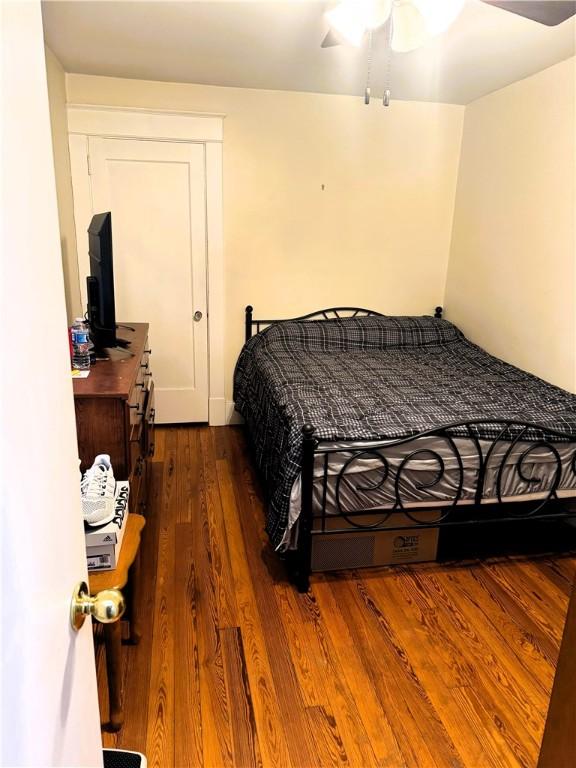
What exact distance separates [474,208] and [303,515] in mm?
2753

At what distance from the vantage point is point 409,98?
3699 mm

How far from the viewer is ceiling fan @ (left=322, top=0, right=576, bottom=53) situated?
6.01ft

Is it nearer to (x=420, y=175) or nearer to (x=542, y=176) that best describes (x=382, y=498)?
(x=542, y=176)

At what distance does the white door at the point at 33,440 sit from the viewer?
1.78 ft

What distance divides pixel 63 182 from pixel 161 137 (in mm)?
706

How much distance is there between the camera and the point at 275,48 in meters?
2.79

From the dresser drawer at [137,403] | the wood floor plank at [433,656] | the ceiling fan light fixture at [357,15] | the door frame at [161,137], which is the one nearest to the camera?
the wood floor plank at [433,656]

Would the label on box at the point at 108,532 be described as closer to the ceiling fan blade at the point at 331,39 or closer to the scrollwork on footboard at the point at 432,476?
the scrollwork on footboard at the point at 432,476

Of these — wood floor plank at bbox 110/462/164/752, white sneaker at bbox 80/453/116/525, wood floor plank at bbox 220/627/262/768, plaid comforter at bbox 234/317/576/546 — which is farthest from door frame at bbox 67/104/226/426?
wood floor plank at bbox 220/627/262/768

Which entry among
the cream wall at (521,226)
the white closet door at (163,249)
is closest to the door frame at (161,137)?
the white closet door at (163,249)

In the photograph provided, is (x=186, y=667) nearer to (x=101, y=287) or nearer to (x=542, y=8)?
(x=101, y=287)

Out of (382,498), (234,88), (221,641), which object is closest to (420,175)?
(234,88)

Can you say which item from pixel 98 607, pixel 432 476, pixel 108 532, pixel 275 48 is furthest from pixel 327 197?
pixel 98 607

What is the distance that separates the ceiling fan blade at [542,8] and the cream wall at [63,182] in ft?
7.77
